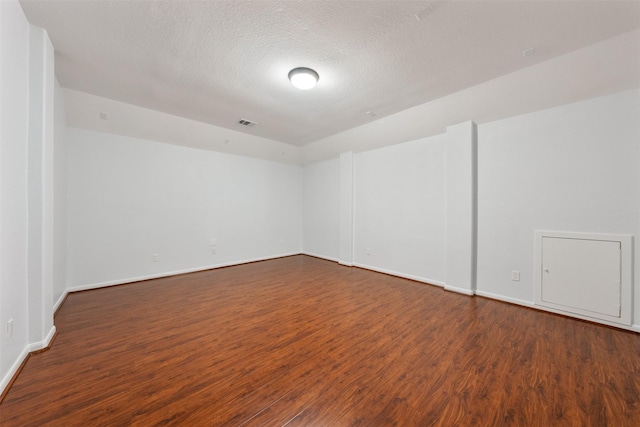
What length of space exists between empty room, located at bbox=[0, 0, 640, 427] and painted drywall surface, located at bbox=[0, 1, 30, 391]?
0.03m

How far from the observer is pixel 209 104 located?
349 cm

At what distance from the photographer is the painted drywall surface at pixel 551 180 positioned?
258 centimetres

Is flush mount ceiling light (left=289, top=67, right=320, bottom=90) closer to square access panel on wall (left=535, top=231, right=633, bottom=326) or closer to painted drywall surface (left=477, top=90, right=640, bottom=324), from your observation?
painted drywall surface (left=477, top=90, right=640, bottom=324)

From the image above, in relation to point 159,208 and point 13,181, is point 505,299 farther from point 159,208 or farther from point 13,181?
point 159,208

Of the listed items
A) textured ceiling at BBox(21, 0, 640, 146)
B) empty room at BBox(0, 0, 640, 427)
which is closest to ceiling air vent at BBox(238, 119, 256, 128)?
empty room at BBox(0, 0, 640, 427)

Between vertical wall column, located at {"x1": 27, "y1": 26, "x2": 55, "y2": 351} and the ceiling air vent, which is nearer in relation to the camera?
vertical wall column, located at {"x1": 27, "y1": 26, "x2": 55, "y2": 351}

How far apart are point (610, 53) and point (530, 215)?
182cm

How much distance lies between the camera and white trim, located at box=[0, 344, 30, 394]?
5.28 feet

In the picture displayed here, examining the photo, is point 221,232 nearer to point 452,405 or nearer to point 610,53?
point 452,405

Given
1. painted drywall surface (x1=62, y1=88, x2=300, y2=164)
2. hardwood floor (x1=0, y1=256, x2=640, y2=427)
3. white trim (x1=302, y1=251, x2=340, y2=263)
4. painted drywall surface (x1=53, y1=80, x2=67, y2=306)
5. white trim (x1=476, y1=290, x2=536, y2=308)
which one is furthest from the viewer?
white trim (x1=302, y1=251, x2=340, y2=263)

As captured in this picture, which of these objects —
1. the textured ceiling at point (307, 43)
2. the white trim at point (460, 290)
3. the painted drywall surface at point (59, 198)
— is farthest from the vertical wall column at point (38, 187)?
the white trim at point (460, 290)

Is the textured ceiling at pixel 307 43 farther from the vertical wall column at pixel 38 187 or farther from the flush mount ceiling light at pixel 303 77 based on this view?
the vertical wall column at pixel 38 187

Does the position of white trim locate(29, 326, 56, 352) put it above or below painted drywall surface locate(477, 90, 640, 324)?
below

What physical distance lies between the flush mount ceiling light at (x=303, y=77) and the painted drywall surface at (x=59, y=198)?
286 centimetres
